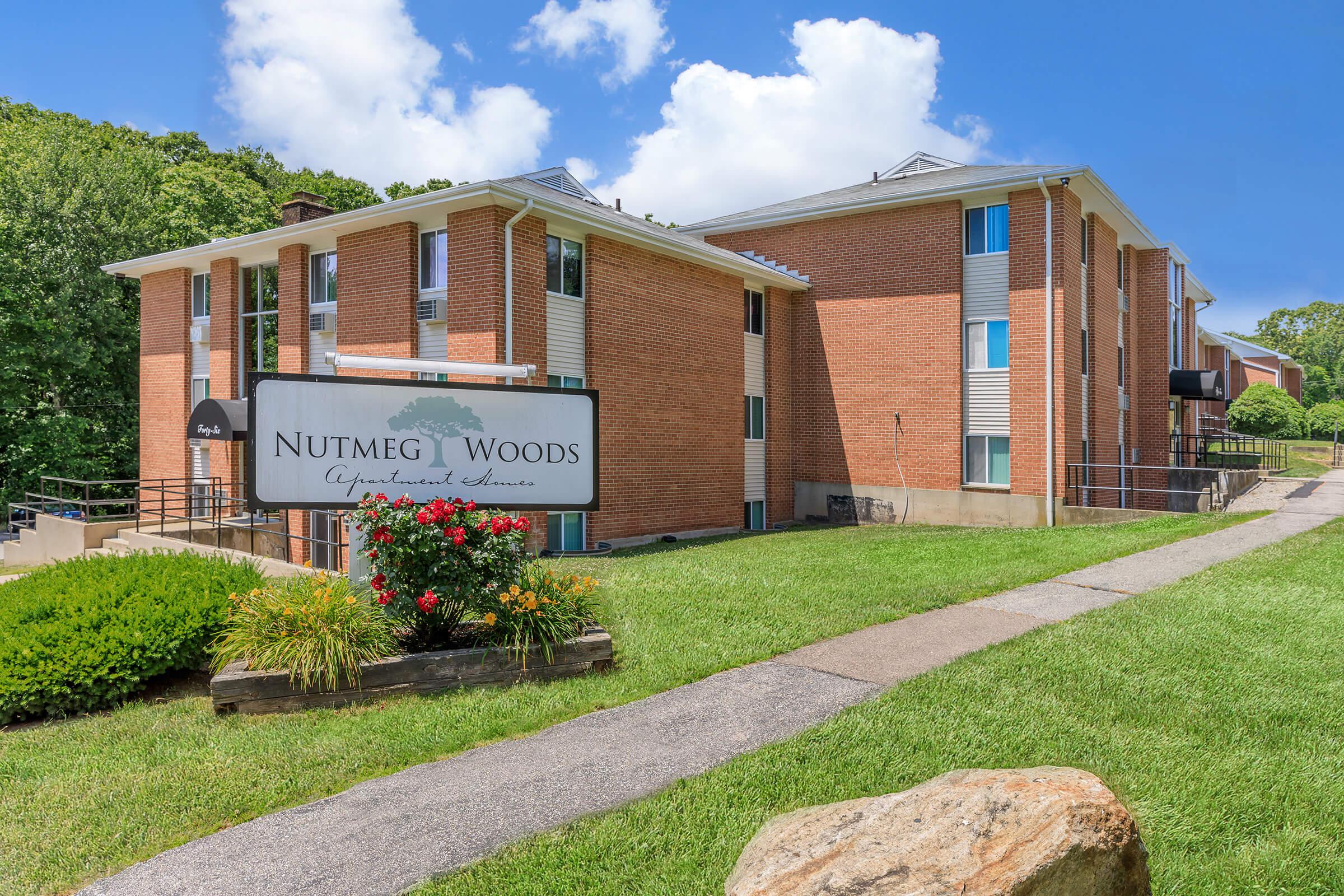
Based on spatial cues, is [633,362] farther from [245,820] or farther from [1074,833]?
Answer: [1074,833]

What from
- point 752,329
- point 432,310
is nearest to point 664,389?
point 752,329

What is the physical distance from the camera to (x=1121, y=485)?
20891 millimetres

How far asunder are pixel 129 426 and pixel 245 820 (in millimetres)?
29438

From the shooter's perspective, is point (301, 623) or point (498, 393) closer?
point (301, 623)

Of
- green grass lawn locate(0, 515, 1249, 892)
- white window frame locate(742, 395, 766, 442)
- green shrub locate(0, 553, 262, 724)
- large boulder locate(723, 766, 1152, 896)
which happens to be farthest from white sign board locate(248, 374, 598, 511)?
white window frame locate(742, 395, 766, 442)

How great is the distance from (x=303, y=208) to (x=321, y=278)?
2993 millimetres

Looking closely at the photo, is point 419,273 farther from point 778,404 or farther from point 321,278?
point 778,404

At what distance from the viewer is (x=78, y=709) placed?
21.0 feet

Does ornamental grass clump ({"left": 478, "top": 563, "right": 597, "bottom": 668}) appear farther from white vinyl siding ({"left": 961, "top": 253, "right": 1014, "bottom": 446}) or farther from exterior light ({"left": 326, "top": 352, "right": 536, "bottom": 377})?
white vinyl siding ({"left": 961, "top": 253, "right": 1014, "bottom": 446})

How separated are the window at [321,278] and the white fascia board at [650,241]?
4870 millimetres

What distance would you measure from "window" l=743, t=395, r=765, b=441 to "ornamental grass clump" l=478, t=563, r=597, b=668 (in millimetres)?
13462

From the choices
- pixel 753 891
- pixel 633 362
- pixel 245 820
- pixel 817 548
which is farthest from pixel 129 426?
pixel 753 891

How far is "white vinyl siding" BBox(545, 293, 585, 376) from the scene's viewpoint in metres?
15.3

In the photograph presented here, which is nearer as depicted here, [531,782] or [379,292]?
[531,782]
